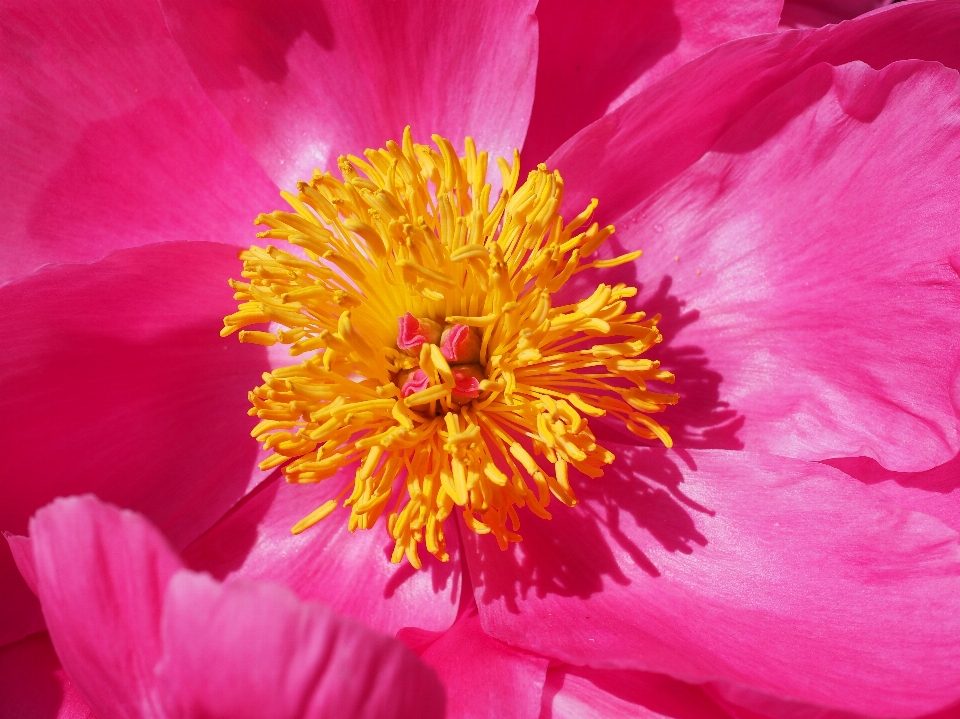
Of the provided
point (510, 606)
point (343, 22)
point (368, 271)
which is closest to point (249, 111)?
point (343, 22)

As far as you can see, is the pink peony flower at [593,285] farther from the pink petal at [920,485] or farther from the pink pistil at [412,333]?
the pink pistil at [412,333]

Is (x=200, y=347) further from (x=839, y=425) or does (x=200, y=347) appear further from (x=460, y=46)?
(x=839, y=425)

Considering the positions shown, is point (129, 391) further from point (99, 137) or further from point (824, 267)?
point (824, 267)

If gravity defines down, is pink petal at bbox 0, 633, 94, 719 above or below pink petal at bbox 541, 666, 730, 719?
above

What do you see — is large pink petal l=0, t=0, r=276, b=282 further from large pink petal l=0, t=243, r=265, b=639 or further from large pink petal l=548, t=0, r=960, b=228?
large pink petal l=548, t=0, r=960, b=228

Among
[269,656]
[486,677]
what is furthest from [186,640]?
[486,677]

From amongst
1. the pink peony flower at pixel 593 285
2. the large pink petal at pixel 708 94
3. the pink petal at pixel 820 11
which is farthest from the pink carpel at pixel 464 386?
the pink petal at pixel 820 11

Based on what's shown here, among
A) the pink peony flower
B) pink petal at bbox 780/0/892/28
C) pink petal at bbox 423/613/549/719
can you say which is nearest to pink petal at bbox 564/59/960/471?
the pink peony flower
